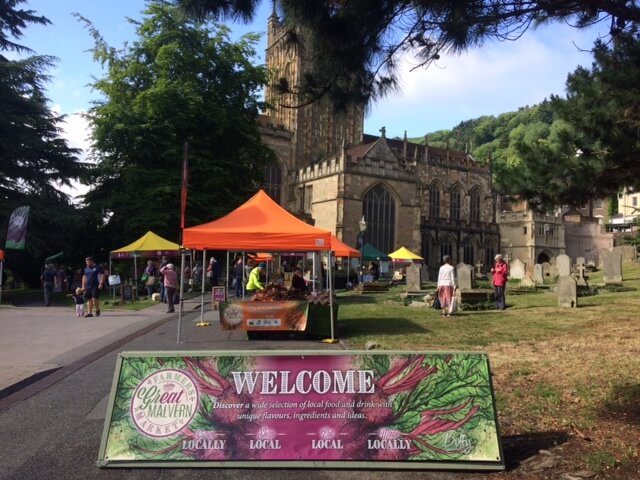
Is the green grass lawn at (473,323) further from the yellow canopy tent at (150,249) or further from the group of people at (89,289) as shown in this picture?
the yellow canopy tent at (150,249)

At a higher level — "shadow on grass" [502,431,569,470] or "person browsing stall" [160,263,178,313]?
"person browsing stall" [160,263,178,313]

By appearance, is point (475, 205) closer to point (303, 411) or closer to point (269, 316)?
point (269, 316)

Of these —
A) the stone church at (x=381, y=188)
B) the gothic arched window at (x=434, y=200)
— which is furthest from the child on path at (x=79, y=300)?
the gothic arched window at (x=434, y=200)

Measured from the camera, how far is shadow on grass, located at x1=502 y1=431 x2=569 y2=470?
423cm

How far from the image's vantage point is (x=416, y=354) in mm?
4156

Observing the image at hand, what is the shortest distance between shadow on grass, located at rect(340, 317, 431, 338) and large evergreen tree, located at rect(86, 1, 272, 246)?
15981 millimetres

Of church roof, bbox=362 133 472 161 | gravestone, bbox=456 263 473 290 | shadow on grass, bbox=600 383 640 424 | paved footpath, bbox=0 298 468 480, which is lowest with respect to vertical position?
paved footpath, bbox=0 298 468 480

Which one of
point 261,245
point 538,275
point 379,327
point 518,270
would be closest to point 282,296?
point 261,245

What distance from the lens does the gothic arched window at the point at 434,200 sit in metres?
64.6

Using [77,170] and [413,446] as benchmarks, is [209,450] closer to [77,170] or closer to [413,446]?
[413,446]

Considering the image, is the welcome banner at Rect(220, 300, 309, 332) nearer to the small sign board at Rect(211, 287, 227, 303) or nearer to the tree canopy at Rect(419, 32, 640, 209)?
the tree canopy at Rect(419, 32, 640, 209)

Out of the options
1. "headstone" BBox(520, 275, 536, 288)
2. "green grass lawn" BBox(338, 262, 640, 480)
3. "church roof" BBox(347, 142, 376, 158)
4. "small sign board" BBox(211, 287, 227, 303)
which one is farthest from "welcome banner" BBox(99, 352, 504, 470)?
"church roof" BBox(347, 142, 376, 158)

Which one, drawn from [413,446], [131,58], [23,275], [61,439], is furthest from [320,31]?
[23,275]

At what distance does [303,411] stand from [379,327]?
8.05 m
